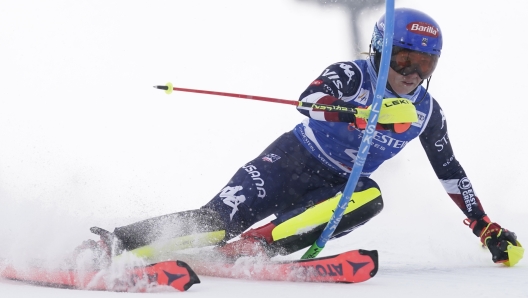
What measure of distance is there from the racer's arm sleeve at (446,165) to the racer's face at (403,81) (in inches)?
11.8

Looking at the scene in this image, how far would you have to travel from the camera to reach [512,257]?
3.31 metres

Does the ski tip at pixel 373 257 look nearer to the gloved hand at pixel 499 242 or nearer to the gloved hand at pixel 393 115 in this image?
the gloved hand at pixel 393 115

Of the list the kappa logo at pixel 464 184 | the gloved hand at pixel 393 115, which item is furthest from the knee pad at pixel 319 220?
the kappa logo at pixel 464 184

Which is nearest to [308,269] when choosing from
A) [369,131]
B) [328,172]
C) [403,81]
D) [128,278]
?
[369,131]

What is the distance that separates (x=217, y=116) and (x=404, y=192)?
2.72 m

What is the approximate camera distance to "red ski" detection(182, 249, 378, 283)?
2400mm

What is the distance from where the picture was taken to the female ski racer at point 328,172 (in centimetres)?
282

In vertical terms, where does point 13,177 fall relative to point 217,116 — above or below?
below

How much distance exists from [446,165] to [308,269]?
5.26 ft

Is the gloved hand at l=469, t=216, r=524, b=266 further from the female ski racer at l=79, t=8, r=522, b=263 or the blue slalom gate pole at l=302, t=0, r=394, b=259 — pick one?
the blue slalom gate pole at l=302, t=0, r=394, b=259

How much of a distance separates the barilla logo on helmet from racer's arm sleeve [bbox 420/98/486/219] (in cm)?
Result: 49

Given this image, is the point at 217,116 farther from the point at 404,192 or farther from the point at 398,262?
the point at 398,262

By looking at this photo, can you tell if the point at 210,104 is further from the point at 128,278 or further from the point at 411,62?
the point at 128,278

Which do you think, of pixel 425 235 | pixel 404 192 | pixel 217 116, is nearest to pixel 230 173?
pixel 217 116
